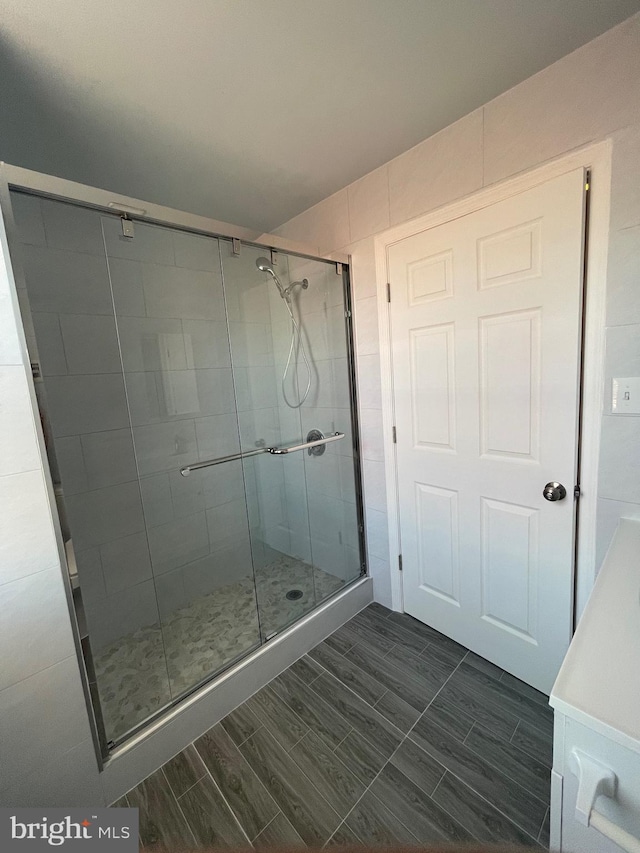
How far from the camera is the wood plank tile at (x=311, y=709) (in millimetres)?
1362

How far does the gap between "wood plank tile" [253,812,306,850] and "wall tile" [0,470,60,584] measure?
1043 millimetres

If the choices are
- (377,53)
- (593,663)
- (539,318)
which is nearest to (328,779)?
(593,663)

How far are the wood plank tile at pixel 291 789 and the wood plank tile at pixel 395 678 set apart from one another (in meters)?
0.50

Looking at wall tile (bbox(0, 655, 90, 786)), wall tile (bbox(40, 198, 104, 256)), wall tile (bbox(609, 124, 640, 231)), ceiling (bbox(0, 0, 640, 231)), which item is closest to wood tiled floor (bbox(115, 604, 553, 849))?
wall tile (bbox(0, 655, 90, 786))

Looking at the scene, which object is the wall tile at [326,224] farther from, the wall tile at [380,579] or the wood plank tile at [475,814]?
the wood plank tile at [475,814]

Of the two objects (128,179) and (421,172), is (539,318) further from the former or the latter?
(128,179)

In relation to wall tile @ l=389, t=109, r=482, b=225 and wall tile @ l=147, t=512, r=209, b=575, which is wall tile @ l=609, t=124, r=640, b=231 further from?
wall tile @ l=147, t=512, r=209, b=575

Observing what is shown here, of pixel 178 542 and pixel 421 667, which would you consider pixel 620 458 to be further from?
pixel 178 542

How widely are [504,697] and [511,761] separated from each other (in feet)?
0.84

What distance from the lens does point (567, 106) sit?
3.71 ft

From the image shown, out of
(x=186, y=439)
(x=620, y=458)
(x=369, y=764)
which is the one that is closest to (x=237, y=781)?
(x=369, y=764)

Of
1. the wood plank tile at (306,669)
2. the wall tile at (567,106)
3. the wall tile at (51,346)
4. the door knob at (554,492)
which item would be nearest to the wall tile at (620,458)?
the door knob at (554,492)

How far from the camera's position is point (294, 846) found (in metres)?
1.01

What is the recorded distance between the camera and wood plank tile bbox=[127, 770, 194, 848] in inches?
42.0
